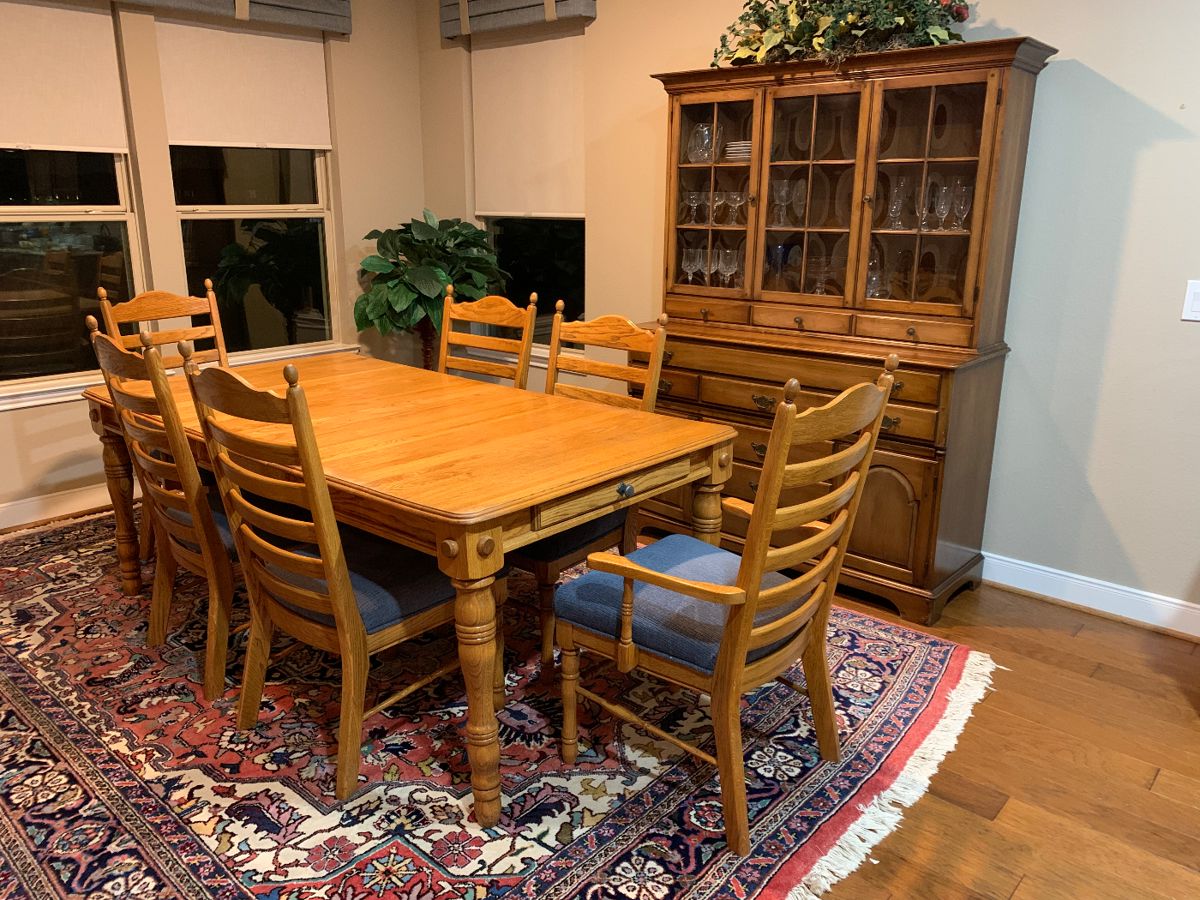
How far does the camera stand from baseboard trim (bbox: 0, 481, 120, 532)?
3857 mm

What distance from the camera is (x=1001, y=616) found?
123 inches

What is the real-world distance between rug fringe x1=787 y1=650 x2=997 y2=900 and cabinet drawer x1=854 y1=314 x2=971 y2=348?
1063 millimetres

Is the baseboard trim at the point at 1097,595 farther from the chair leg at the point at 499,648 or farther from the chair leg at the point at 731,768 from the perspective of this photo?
the chair leg at the point at 499,648

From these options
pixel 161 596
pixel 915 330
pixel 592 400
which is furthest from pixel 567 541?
pixel 915 330

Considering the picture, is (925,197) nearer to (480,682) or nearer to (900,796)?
(900,796)

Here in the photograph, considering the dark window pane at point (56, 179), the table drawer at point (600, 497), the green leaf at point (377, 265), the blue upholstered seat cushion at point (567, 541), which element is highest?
the dark window pane at point (56, 179)

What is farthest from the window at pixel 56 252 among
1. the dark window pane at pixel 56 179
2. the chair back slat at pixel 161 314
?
the chair back slat at pixel 161 314

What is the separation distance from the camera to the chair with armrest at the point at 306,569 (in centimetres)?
188

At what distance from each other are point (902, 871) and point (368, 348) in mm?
4135

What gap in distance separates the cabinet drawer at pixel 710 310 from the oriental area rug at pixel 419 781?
1.32 m

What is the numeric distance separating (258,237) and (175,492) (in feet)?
8.85

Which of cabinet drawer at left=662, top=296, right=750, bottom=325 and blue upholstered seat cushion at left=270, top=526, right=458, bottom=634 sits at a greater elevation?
cabinet drawer at left=662, top=296, right=750, bottom=325

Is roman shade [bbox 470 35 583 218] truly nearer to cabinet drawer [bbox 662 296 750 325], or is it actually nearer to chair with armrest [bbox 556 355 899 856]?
cabinet drawer [bbox 662 296 750 325]

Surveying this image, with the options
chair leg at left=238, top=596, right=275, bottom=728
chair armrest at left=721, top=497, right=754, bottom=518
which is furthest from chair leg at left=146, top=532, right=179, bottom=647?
chair armrest at left=721, top=497, right=754, bottom=518
